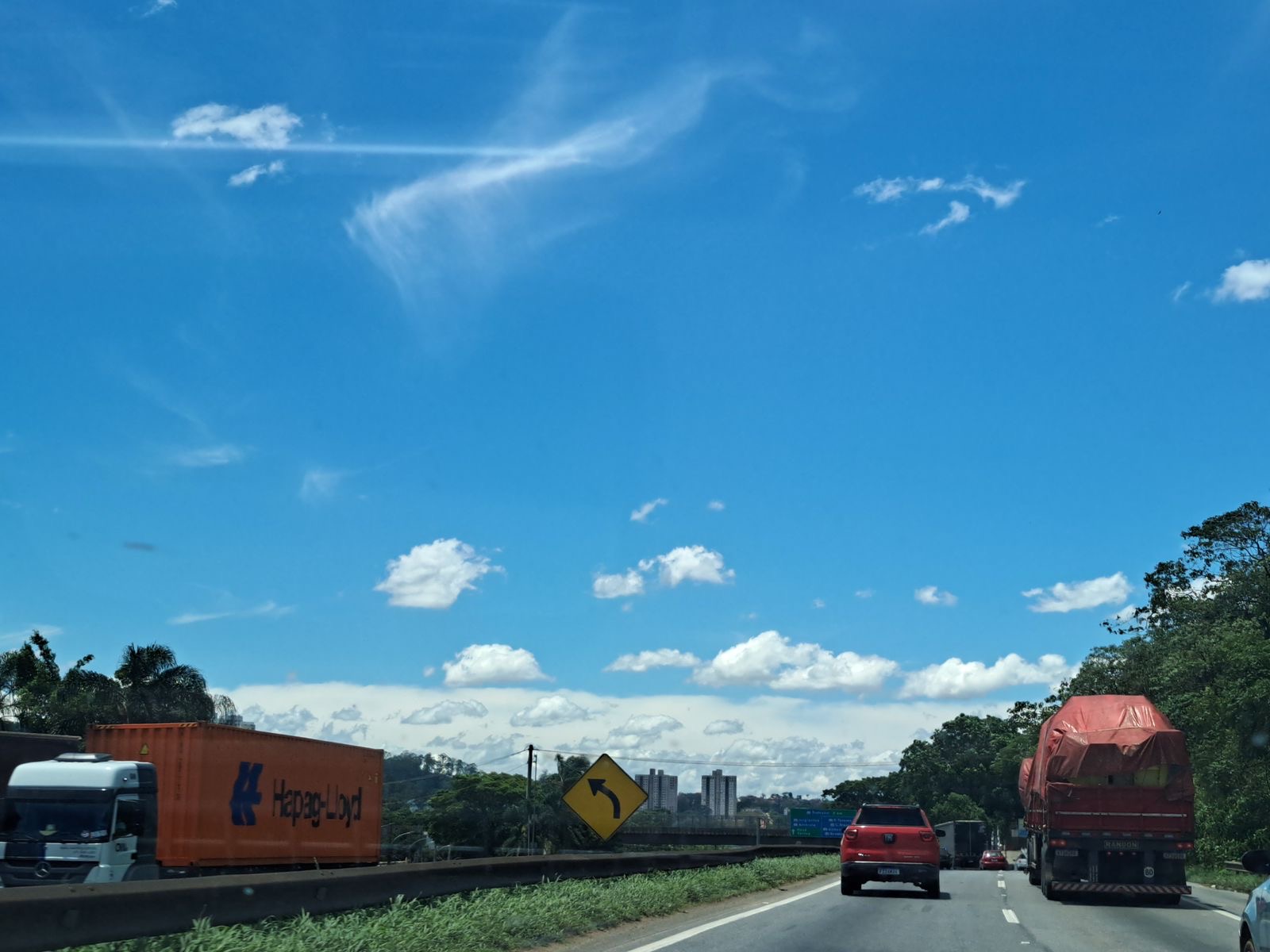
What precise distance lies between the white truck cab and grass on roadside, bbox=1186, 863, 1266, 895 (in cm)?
2293

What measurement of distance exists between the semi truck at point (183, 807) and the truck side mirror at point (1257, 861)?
15726 mm

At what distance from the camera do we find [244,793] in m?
23.4

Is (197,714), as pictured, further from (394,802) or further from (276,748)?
(276,748)

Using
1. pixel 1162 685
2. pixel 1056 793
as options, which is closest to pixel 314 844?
pixel 1056 793

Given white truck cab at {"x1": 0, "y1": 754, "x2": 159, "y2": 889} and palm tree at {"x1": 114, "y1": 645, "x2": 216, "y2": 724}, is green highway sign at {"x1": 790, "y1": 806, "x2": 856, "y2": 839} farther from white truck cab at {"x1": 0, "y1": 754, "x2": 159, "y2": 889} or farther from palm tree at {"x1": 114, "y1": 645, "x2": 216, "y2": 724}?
white truck cab at {"x1": 0, "y1": 754, "x2": 159, "y2": 889}

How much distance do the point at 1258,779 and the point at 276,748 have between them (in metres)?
34.9

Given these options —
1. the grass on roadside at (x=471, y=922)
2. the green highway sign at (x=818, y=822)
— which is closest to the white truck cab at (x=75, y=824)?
the grass on roadside at (x=471, y=922)

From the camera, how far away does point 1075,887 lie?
22.5 meters

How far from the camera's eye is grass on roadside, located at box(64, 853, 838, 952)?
8.45 metres

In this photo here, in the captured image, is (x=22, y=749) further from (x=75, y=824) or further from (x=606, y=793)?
(x=606, y=793)

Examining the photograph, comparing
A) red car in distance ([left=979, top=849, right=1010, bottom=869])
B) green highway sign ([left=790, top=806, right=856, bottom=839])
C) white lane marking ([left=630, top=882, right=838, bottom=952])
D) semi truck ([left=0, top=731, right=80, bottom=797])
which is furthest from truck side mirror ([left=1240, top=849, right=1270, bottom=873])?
green highway sign ([left=790, top=806, right=856, bottom=839])

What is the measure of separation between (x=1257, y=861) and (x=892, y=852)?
1466 cm

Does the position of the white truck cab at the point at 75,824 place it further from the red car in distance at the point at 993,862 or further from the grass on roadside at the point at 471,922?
the red car in distance at the point at 993,862

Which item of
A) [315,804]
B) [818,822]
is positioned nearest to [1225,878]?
[315,804]
